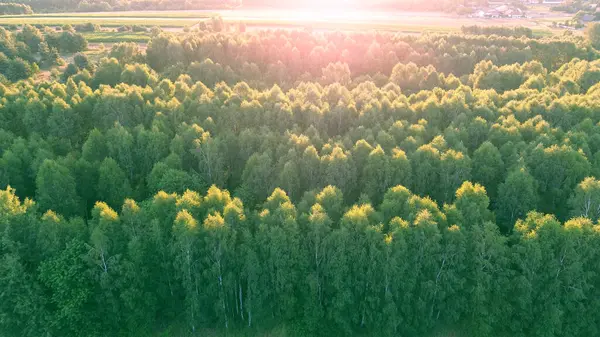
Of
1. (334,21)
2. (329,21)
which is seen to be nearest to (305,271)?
(334,21)

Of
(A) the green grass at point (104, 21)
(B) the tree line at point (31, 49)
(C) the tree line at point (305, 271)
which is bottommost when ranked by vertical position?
(C) the tree line at point (305, 271)

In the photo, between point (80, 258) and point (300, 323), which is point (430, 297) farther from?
point (80, 258)

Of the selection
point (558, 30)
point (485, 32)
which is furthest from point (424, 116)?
point (558, 30)

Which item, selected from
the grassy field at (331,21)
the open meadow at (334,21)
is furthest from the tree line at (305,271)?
the grassy field at (331,21)

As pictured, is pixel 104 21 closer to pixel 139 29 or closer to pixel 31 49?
pixel 139 29

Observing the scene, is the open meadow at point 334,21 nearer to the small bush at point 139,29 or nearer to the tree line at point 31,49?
the small bush at point 139,29

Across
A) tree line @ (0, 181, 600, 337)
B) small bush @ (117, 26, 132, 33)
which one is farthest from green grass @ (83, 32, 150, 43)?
tree line @ (0, 181, 600, 337)

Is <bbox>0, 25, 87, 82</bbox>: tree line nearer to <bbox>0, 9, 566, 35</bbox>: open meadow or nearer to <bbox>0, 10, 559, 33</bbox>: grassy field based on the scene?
<bbox>0, 10, 559, 33</bbox>: grassy field

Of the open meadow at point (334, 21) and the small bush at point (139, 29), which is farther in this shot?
the small bush at point (139, 29)
